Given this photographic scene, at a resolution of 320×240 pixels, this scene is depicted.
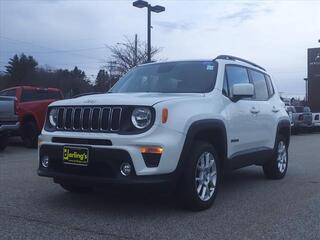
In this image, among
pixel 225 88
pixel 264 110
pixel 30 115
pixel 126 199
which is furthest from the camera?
pixel 30 115

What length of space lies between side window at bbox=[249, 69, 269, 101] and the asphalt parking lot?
1.43 metres

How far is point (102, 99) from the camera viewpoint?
19.4 feet

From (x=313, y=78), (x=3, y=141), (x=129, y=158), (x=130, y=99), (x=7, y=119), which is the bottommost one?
(x=3, y=141)

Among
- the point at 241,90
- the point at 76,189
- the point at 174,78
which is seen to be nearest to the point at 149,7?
the point at 174,78

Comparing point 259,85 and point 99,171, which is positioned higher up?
point 259,85

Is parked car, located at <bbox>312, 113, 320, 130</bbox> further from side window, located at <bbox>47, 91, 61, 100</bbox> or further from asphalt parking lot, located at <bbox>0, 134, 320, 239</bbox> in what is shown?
asphalt parking lot, located at <bbox>0, 134, 320, 239</bbox>

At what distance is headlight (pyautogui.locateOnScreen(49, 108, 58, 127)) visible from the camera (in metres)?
6.30

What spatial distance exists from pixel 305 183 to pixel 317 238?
3.37 meters

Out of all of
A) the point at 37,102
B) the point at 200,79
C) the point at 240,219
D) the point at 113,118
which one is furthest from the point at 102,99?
the point at 37,102

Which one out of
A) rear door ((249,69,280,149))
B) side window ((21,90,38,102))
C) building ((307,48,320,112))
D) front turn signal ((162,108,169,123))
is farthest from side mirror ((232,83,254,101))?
building ((307,48,320,112))

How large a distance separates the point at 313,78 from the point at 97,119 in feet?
165

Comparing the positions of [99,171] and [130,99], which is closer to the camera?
[99,171]

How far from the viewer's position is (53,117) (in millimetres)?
6375

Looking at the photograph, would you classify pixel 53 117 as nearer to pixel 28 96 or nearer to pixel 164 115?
pixel 164 115
